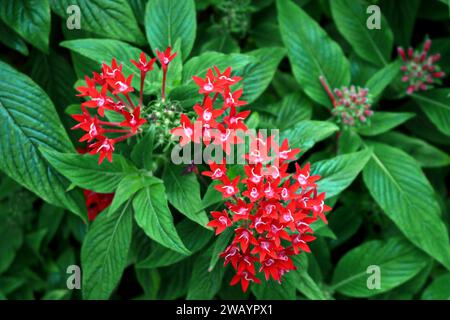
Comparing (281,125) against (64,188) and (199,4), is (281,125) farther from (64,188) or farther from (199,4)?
(64,188)

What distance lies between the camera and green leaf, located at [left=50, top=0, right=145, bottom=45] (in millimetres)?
1480

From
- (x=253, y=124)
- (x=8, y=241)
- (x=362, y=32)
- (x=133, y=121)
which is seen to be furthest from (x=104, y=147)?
(x=362, y=32)

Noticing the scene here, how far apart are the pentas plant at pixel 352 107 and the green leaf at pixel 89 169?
692 millimetres

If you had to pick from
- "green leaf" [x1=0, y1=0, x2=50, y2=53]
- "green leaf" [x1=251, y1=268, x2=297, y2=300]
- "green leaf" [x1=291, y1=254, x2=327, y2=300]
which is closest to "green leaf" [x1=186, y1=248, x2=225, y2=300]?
"green leaf" [x1=251, y1=268, x2=297, y2=300]

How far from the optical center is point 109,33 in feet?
4.84

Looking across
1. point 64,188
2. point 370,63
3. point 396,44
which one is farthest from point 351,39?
point 64,188

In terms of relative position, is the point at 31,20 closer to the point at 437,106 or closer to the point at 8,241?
the point at 8,241

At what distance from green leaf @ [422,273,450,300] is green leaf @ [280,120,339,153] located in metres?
0.69

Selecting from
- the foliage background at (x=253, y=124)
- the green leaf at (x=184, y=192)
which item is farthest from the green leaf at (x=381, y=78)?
the green leaf at (x=184, y=192)

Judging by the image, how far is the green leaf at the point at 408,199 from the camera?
1.60m

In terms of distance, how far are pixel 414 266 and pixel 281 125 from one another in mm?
613

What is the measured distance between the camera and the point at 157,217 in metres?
1.25

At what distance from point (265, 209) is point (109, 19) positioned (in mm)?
709

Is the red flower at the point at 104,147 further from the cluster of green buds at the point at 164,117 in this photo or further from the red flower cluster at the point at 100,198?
the red flower cluster at the point at 100,198
